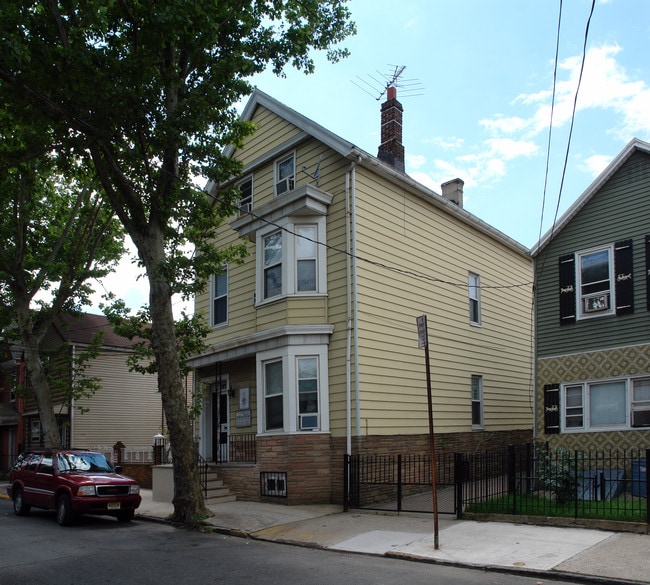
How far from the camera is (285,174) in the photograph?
754 inches

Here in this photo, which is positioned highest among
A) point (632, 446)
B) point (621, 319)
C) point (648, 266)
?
point (648, 266)

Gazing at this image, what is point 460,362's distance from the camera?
1980cm

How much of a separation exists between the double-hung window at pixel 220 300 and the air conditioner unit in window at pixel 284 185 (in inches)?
120

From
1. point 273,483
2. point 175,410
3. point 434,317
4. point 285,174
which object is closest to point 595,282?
point 434,317

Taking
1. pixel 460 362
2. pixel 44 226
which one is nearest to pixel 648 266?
pixel 460 362

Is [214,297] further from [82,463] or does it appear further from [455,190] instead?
[455,190]

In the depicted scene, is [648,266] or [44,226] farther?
[44,226]

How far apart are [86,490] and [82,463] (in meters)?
1.47

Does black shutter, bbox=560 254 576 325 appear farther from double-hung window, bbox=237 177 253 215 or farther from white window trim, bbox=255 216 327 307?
double-hung window, bbox=237 177 253 215

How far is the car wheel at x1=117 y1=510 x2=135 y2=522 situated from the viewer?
14430 mm

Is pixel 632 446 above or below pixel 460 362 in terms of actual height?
below

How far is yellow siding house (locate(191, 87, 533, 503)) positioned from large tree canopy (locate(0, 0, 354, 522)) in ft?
8.60

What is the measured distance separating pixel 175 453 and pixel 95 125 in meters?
7.06

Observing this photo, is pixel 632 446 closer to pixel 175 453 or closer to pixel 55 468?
pixel 175 453
